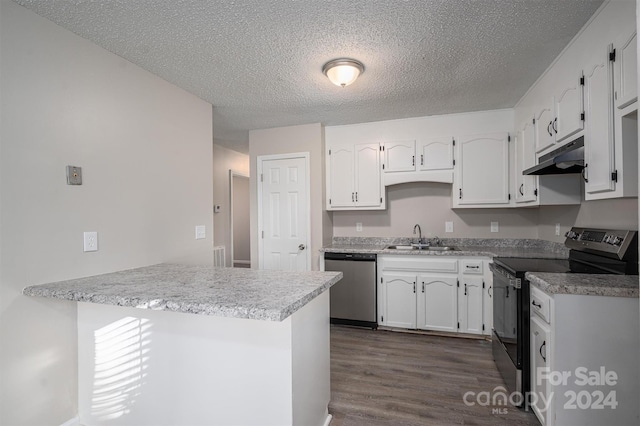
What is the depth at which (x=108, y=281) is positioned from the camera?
5.90 ft

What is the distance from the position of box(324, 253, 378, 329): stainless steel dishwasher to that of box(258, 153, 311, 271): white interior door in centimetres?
46

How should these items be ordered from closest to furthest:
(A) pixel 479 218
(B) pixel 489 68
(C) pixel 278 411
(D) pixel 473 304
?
1. (C) pixel 278 411
2. (B) pixel 489 68
3. (D) pixel 473 304
4. (A) pixel 479 218

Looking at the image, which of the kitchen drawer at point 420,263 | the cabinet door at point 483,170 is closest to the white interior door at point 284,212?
the kitchen drawer at point 420,263

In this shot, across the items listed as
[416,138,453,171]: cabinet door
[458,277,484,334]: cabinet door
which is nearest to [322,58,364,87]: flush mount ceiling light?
[416,138,453,171]: cabinet door

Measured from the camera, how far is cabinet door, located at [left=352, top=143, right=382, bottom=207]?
3674 mm

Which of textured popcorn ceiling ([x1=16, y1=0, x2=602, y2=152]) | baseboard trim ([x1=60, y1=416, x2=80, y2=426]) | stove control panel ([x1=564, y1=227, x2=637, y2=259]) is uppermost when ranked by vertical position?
textured popcorn ceiling ([x1=16, y1=0, x2=602, y2=152])


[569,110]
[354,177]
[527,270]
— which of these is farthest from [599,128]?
[354,177]

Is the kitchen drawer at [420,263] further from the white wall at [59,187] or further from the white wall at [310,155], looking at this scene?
the white wall at [59,187]

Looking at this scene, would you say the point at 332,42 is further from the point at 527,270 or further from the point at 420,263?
the point at 420,263

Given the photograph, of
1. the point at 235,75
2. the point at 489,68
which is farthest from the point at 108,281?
the point at 489,68

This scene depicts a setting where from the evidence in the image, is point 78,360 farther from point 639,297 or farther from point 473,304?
point 473,304

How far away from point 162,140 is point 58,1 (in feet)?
3.43

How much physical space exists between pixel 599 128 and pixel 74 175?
3082mm

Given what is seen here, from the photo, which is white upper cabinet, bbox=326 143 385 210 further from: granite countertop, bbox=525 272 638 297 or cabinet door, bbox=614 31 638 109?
cabinet door, bbox=614 31 638 109
